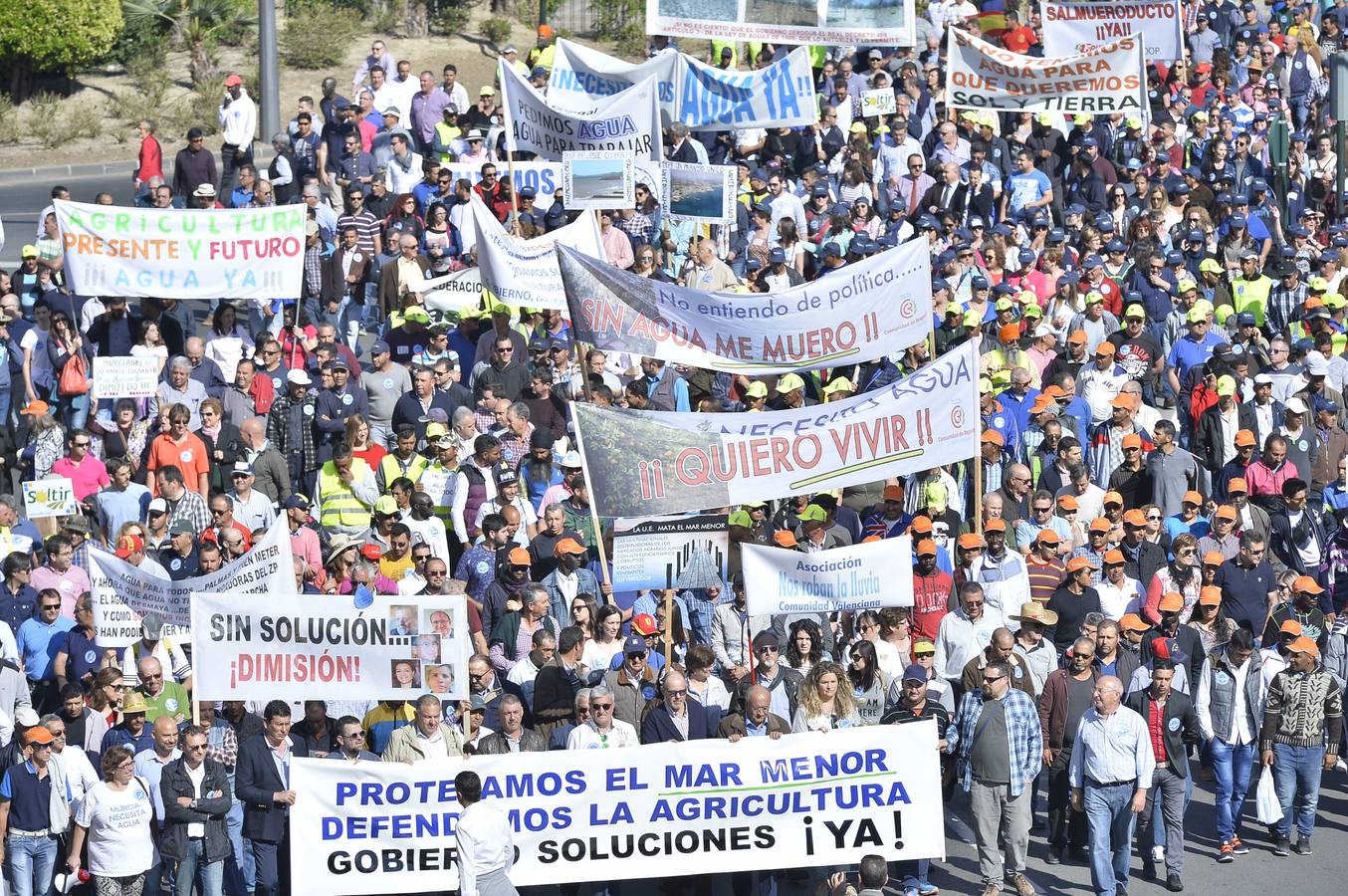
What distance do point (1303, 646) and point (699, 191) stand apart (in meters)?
9.49

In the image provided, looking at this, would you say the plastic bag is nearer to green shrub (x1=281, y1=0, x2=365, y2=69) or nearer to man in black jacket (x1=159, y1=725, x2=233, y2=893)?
man in black jacket (x1=159, y1=725, x2=233, y2=893)

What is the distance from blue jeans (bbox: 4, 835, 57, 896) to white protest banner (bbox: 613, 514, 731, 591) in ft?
13.3

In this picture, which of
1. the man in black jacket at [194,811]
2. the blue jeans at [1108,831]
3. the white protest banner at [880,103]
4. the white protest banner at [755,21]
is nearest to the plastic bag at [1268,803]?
the blue jeans at [1108,831]

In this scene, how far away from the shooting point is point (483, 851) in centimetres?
1323

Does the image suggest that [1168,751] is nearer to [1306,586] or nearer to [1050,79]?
[1306,586]

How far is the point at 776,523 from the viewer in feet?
58.2

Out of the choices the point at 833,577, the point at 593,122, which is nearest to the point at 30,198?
the point at 593,122

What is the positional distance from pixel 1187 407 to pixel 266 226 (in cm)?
839

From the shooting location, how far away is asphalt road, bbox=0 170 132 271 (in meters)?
28.6

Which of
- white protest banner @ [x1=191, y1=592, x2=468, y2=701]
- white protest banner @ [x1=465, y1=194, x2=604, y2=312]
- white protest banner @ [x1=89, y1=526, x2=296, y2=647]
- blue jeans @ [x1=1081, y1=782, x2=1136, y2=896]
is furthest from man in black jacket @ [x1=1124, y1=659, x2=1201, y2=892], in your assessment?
white protest banner @ [x1=465, y1=194, x2=604, y2=312]

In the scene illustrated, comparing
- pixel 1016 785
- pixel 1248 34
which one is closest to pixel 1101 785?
pixel 1016 785

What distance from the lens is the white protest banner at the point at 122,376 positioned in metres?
19.1

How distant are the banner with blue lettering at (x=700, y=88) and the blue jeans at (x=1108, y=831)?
11658 mm

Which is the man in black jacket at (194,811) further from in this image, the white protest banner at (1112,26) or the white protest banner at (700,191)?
the white protest banner at (1112,26)
